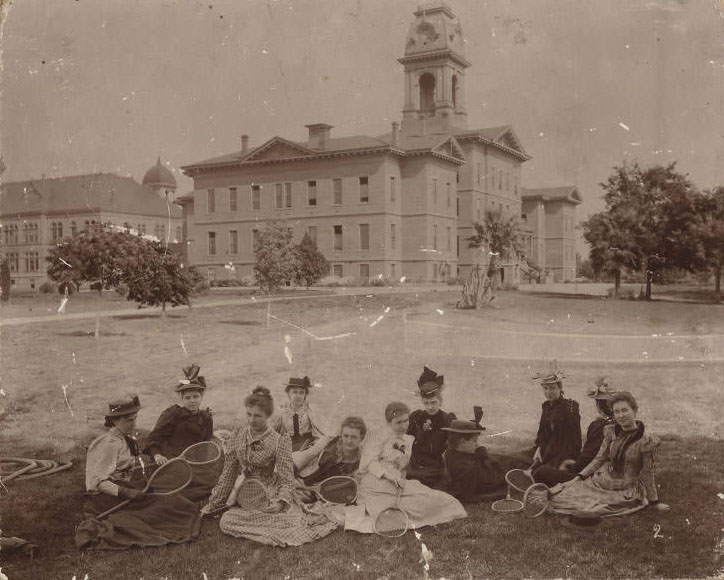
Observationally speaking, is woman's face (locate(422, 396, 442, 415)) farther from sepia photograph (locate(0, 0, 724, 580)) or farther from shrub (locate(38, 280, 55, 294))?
shrub (locate(38, 280, 55, 294))

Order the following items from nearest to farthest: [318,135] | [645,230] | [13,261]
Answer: [13,261] < [318,135] < [645,230]

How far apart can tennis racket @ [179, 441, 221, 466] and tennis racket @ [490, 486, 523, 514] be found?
2.32 metres

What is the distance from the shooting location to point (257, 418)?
5328 millimetres

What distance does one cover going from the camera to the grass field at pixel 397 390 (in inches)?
198

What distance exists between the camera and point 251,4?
6.10 metres

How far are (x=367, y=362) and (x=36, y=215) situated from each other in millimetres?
3341

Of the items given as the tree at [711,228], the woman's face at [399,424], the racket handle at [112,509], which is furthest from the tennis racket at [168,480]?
the tree at [711,228]

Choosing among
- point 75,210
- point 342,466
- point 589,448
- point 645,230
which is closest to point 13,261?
point 75,210

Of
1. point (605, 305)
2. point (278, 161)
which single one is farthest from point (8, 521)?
point (605, 305)

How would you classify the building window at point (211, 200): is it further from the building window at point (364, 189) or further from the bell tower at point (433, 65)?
the bell tower at point (433, 65)

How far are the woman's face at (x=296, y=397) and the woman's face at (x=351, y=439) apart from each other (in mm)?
462

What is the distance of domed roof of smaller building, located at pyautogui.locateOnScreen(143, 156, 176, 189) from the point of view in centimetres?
628

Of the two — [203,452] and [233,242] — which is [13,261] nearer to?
[233,242]

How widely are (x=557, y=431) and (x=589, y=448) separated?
0.93 feet
